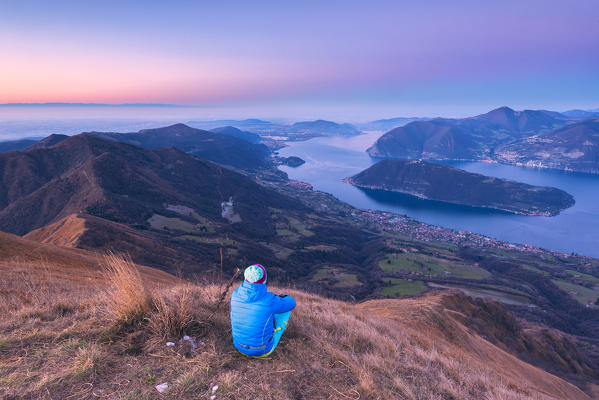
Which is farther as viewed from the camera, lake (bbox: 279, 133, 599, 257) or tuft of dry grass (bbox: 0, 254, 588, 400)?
lake (bbox: 279, 133, 599, 257)

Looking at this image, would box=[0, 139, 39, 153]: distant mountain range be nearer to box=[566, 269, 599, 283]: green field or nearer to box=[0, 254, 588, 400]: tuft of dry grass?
box=[0, 254, 588, 400]: tuft of dry grass

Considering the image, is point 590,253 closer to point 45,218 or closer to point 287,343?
point 287,343

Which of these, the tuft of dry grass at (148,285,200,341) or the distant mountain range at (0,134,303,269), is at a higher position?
the tuft of dry grass at (148,285,200,341)

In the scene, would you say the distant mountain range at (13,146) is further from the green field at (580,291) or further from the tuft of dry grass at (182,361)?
the green field at (580,291)

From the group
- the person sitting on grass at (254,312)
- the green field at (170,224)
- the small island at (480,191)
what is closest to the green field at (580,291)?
the small island at (480,191)

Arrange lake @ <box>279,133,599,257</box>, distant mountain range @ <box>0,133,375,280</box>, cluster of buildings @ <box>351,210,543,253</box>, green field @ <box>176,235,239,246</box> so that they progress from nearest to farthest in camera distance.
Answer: distant mountain range @ <box>0,133,375,280</box> < green field @ <box>176,235,239,246</box> < cluster of buildings @ <box>351,210,543,253</box> < lake @ <box>279,133,599,257</box>

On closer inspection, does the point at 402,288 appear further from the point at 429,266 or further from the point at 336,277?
the point at 429,266

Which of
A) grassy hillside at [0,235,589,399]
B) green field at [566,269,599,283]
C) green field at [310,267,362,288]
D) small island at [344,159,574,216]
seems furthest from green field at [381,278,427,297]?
small island at [344,159,574,216]
